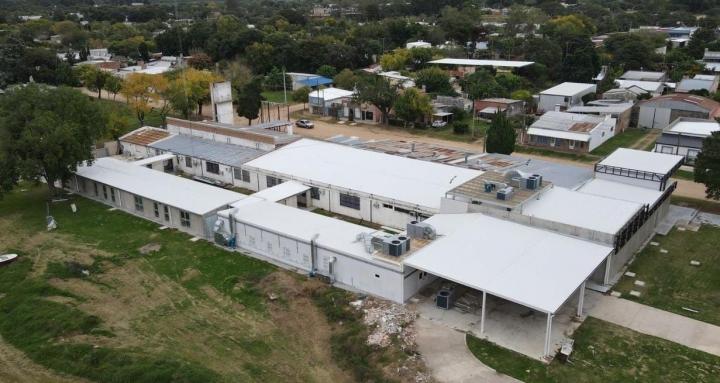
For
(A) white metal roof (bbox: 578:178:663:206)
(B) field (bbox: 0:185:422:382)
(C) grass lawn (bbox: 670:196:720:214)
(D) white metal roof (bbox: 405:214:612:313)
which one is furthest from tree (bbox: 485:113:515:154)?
(B) field (bbox: 0:185:422:382)

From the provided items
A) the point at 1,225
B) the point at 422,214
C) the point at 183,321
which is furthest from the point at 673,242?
the point at 1,225

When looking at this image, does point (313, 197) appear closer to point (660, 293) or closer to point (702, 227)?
point (660, 293)

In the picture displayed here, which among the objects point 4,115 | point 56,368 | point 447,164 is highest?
point 4,115

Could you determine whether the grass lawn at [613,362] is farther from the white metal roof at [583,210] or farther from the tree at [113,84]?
the tree at [113,84]

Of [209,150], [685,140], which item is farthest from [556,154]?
[209,150]

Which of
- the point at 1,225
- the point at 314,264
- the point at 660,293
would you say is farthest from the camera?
the point at 1,225

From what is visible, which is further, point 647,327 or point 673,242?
point 673,242
